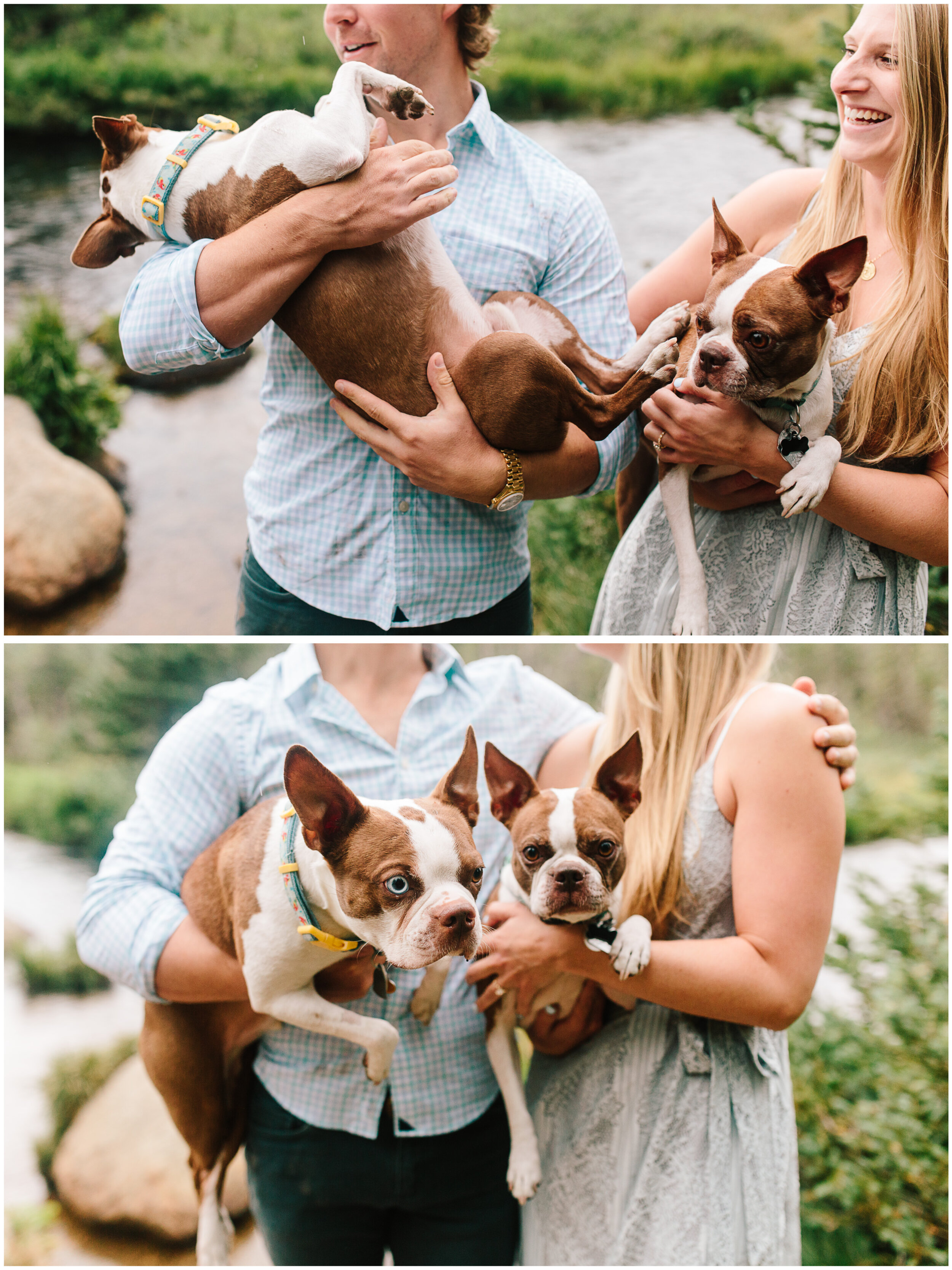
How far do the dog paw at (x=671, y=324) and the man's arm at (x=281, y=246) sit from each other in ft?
2.02

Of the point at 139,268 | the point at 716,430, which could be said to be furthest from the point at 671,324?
the point at 139,268

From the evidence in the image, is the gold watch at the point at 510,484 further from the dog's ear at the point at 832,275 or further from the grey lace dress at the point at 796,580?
the dog's ear at the point at 832,275

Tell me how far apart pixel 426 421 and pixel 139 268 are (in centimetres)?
243

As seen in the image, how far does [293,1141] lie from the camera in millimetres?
2141

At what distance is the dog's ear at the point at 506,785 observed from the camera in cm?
198

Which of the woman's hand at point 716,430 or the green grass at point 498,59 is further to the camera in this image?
the green grass at point 498,59

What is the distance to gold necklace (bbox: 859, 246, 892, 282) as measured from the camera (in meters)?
2.20

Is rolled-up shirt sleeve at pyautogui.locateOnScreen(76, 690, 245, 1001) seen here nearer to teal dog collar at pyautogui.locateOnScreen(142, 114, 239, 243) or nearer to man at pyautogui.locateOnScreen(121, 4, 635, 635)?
man at pyautogui.locateOnScreen(121, 4, 635, 635)

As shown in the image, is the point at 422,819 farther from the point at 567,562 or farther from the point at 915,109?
the point at 567,562

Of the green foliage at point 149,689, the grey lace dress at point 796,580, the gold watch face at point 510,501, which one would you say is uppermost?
the gold watch face at point 510,501

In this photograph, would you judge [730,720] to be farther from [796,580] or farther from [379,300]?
[379,300]

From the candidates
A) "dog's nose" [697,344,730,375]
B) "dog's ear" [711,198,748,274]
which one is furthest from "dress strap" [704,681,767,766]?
"dog's ear" [711,198,748,274]

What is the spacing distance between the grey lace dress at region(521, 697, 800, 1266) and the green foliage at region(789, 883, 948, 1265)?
5.12ft

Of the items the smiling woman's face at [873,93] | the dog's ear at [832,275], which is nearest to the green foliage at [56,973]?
the dog's ear at [832,275]
